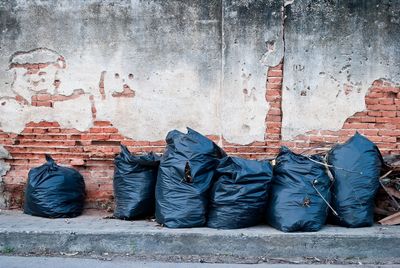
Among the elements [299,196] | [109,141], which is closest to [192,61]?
[109,141]

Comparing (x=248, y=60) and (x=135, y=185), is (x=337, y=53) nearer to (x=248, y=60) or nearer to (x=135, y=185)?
(x=248, y=60)

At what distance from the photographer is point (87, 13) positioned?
535cm

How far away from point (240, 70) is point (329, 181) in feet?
4.70

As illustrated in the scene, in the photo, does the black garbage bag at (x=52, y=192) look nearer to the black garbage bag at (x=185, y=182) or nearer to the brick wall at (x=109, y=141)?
the brick wall at (x=109, y=141)

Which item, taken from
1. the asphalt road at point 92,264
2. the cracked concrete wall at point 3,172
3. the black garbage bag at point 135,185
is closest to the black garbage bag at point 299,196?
the asphalt road at point 92,264

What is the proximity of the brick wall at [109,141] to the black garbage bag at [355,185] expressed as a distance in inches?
23.9

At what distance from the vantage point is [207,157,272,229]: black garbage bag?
14.6 feet

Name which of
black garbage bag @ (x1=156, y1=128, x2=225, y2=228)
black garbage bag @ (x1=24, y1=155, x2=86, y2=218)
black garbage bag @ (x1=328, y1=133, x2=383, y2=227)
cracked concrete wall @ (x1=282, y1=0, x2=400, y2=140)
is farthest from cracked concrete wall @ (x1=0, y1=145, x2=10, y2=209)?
black garbage bag @ (x1=328, y1=133, x2=383, y2=227)

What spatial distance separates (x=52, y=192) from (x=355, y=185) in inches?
108

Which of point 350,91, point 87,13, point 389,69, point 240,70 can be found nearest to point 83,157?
point 87,13

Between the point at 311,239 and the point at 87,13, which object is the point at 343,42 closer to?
the point at 311,239

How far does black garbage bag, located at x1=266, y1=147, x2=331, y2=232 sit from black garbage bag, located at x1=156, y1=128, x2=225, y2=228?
0.59 meters

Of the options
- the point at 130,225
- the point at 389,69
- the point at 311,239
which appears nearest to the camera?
the point at 311,239

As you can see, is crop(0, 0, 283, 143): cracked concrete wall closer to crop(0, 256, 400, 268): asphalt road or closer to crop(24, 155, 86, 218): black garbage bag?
crop(24, 155, 86, 218): black garbage bag
